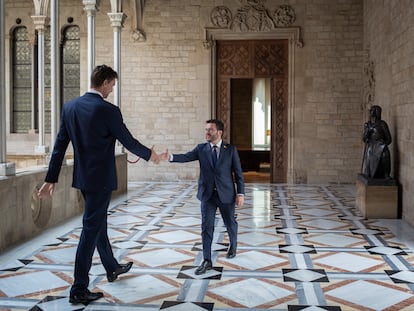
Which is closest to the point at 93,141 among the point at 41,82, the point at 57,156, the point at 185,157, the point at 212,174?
the point at 57,156

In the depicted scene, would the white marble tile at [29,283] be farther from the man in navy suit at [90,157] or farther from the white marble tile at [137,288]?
the man in navy suit at [90,157]

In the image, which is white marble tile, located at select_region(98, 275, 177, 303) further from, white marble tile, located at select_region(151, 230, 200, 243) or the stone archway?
the stone archway

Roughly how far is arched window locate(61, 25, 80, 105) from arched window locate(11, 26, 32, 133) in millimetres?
904

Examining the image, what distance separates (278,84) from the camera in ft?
41.2

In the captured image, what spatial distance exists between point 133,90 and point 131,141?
9223 mm

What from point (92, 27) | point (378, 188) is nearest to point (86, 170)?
point (378, 188)

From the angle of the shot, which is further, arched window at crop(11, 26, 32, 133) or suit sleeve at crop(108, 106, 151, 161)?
arched window at crop(11, 26, 32, 133)

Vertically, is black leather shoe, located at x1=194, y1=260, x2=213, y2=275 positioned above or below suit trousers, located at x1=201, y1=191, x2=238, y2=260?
below

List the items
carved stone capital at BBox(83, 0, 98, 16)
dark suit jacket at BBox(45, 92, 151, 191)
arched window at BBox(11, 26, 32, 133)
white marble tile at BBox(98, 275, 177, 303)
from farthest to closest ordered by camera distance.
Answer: arched window at BBox(11, 26, 32, 133)
carved stone capital at BBox(83, 0, 98, 16)
white marble tile at BBox(98, 275, 177, 303)
dark suit jacket at BBox(45, 92, 151, 191)

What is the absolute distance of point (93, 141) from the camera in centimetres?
365

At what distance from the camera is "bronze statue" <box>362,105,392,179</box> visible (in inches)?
305

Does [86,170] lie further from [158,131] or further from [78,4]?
[78,4]

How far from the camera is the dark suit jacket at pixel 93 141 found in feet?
12.0

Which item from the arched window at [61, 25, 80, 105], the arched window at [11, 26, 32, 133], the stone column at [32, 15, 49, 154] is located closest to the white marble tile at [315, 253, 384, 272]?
the stone column at [32, 15, 49, 154]
